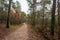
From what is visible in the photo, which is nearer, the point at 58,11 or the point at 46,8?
the point at 58,11

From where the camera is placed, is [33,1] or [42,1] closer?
[42,1]

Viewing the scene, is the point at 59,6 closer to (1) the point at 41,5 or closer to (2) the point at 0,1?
(1) the point at 41,5

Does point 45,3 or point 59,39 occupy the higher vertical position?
point 45,3

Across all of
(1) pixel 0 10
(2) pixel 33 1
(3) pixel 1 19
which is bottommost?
(3) pixel 1 19

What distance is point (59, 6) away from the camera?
56.3 ft

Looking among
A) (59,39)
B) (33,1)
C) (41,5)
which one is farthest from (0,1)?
(59,39)

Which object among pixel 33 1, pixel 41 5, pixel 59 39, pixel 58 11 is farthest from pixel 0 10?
pixel 59 39

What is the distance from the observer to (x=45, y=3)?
82.9 ft

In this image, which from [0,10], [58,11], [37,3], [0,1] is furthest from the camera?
[0,10]

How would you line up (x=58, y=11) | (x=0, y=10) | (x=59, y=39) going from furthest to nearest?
1. (x=0, y=10)
2. (x=58, y=11)
3. (x=59, y=39)

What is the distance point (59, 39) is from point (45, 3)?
1147cm

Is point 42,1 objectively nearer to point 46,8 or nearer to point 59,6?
point 46,8

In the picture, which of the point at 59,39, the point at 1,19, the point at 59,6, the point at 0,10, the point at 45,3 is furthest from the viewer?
the point at 1,19

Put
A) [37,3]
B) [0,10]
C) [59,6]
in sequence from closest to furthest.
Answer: [59,6]
[37,3]
[0,10]
